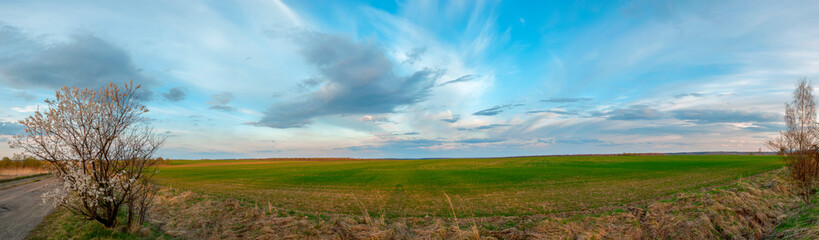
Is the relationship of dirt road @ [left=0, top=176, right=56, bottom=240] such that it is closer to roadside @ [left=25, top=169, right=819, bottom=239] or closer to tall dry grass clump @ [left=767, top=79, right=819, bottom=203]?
roadside @ [left=25, top=169, right=819, bottom=239]

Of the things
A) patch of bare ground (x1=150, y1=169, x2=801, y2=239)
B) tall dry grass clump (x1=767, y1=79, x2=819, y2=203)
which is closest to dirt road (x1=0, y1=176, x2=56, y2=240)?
patch of bare ground (x1=150, y1=169, x2=801, y2=239)

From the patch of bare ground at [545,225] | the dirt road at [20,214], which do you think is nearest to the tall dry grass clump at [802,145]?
the patch of bare ground at [545,225]

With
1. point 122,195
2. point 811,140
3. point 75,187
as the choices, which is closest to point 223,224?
point 122,195

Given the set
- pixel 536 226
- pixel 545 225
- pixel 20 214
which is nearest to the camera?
pixel 545 225

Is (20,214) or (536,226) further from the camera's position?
(20,214)

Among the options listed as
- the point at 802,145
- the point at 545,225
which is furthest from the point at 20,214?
the point at 802,145

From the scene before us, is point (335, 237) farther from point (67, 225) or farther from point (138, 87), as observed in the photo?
point (67, 225)

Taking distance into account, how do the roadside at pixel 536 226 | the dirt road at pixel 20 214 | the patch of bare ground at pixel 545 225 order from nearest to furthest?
the roadside at pixel 536 226 < the patch of bare ground at pixel 545 225 < the dirt road at pixel 20 214

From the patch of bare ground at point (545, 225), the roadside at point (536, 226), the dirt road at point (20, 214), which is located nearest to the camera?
the roadside at point (536, 226)

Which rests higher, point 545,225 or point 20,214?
point 545,225

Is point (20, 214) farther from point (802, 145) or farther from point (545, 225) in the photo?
point (802, 145)

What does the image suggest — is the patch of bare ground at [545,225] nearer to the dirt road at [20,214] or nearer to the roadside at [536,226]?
the roadside at [536,226]

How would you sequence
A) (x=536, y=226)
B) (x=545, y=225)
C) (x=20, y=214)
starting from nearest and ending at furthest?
(x=545, y=225) → (x=536, y=226) → (x=20, y=214)

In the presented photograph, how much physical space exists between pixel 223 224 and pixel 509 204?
14903 millimetres
